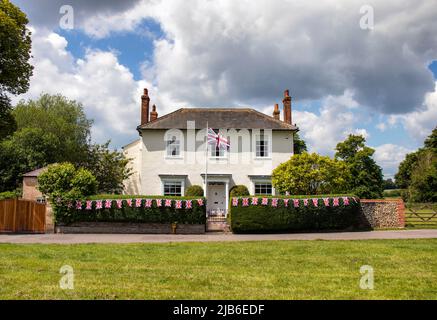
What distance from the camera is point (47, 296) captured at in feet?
18.6

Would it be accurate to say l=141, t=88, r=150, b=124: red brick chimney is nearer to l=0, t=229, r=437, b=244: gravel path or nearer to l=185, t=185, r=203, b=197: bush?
l=185, t=185, r=203, b=197: bush

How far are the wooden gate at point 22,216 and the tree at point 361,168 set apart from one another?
117 ft

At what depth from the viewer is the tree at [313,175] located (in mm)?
22766

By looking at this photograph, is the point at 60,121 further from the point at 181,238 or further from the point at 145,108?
the point at 181,238

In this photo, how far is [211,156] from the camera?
A: 27.7 m

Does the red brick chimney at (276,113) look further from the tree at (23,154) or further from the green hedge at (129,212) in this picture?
the tree at (23,154)

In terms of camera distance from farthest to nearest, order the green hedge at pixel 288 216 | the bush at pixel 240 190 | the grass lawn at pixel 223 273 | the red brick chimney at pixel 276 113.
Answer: the red brick chimney at pixel 276 113
the bush at pixel 240 190
the green hedge at pixel 288 216
the grass lawn at pixel 223 273

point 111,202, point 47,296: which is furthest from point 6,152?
point 47,296

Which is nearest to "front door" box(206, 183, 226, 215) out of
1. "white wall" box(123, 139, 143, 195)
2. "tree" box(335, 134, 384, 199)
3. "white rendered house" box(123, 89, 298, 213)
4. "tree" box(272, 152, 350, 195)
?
"white rendered house" box(123, 89, 298, 213)

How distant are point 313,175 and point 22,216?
688 inches

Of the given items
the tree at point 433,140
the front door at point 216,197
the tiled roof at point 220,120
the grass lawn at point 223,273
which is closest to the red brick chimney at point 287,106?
the tiled roof at point 220,120

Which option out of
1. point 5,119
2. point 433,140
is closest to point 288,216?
point 5,119
